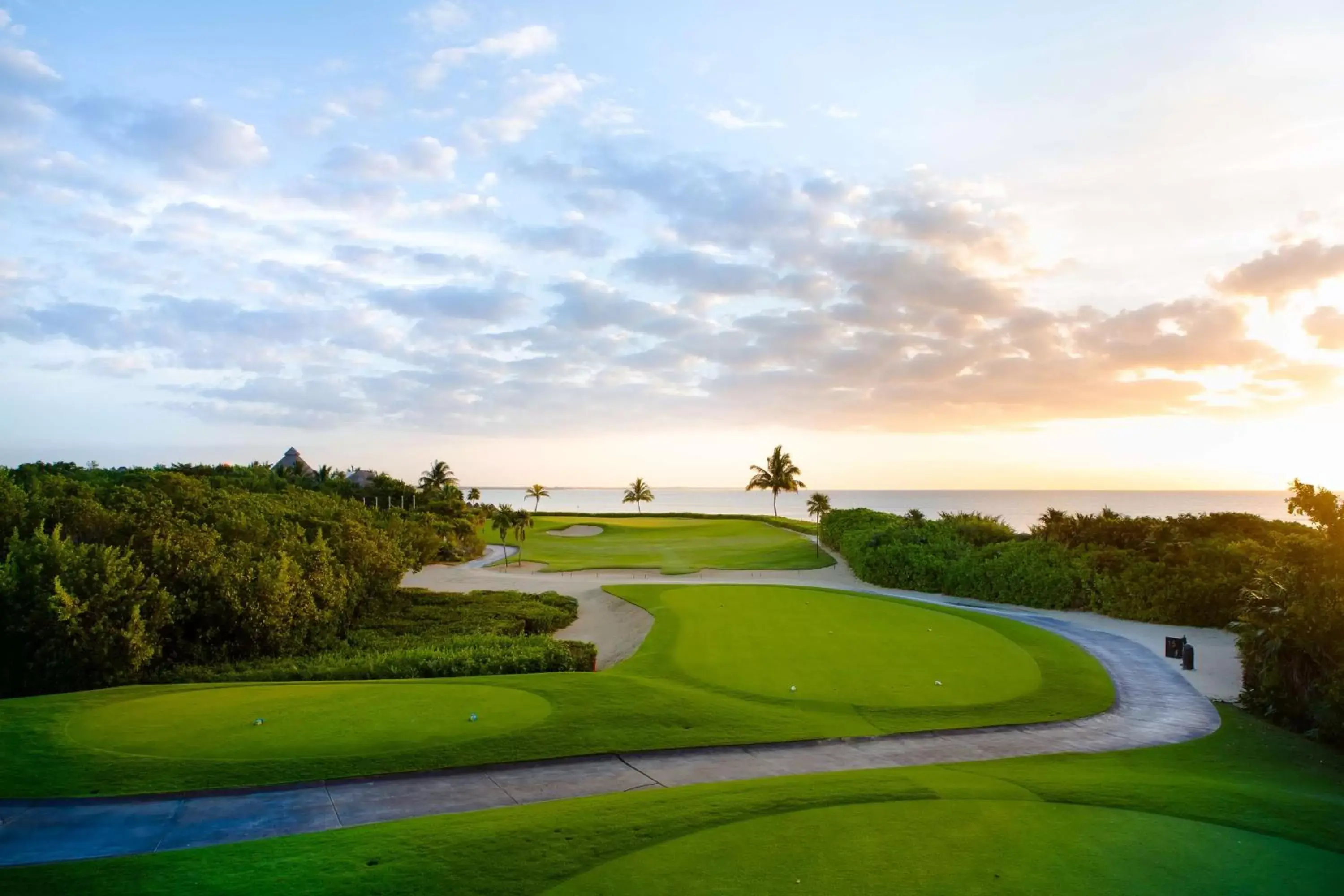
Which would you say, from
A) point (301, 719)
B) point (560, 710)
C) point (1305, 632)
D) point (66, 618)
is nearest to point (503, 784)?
point (560, 710)

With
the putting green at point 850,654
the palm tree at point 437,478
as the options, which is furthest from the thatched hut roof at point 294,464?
the putting green at point 850,654

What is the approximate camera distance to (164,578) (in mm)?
19125

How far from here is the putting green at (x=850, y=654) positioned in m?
15.1

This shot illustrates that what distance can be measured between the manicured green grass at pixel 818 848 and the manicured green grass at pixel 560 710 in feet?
8.95

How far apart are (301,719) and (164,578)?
10395mm

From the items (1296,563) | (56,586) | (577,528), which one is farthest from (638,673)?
(577,528)

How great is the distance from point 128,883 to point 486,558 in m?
47.7

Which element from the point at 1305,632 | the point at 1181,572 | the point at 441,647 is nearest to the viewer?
the point at 1305,632

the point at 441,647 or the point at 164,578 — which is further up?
the point at 164,578

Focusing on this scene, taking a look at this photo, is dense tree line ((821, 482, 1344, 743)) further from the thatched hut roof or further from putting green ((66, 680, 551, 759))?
the thatched hut roof

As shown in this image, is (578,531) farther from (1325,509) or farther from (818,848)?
(818,848)

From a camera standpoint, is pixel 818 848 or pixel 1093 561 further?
→ pixel 1093 561

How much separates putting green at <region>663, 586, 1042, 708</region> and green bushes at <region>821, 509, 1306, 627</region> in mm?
7437

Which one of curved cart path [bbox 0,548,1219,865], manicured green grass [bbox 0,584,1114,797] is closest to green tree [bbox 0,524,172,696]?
manicured green grass [bbox 0,584,1114,797]
